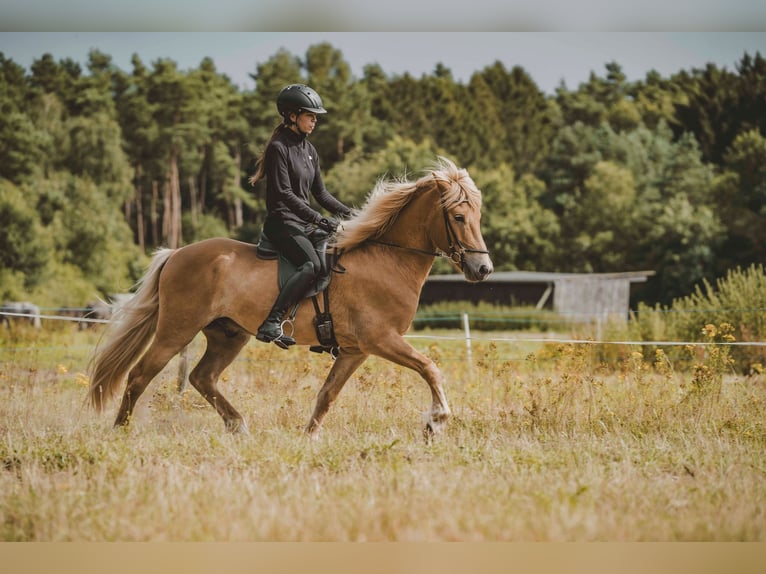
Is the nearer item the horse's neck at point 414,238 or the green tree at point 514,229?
the horse's neck at point 414,238

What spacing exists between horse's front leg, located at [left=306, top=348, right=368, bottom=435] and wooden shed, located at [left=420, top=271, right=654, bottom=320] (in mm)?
31293

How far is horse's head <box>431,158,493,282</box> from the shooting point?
602 cm

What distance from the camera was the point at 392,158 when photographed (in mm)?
49188

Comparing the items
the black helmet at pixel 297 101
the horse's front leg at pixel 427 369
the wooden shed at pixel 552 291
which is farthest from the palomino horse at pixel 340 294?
the wooden shed at pixel 552 291

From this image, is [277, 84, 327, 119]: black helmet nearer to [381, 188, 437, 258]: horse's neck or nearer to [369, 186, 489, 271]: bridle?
[381, 188, 437, 258]: horse's neck

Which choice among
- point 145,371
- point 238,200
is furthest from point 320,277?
point 238,200

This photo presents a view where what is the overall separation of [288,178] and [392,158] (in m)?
43.4

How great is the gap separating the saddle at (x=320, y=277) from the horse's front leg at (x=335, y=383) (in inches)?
6.5

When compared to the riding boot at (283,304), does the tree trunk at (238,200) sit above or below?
above

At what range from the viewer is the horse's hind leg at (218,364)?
6848 mm

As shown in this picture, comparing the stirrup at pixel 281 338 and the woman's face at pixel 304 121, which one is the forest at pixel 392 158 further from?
the stirrup at pixel 281 338

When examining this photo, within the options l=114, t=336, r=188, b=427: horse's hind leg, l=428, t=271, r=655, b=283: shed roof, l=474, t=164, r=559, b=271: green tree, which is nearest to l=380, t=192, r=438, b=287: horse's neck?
l=114, t=336, r=188, b=427: horse's hind leg

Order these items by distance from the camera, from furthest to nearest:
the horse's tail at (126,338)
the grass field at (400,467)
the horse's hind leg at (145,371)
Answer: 1. the horse's tail at (126,338)
2. the horse's hind leg at (145,371)
3. the grass field at (400,467)
